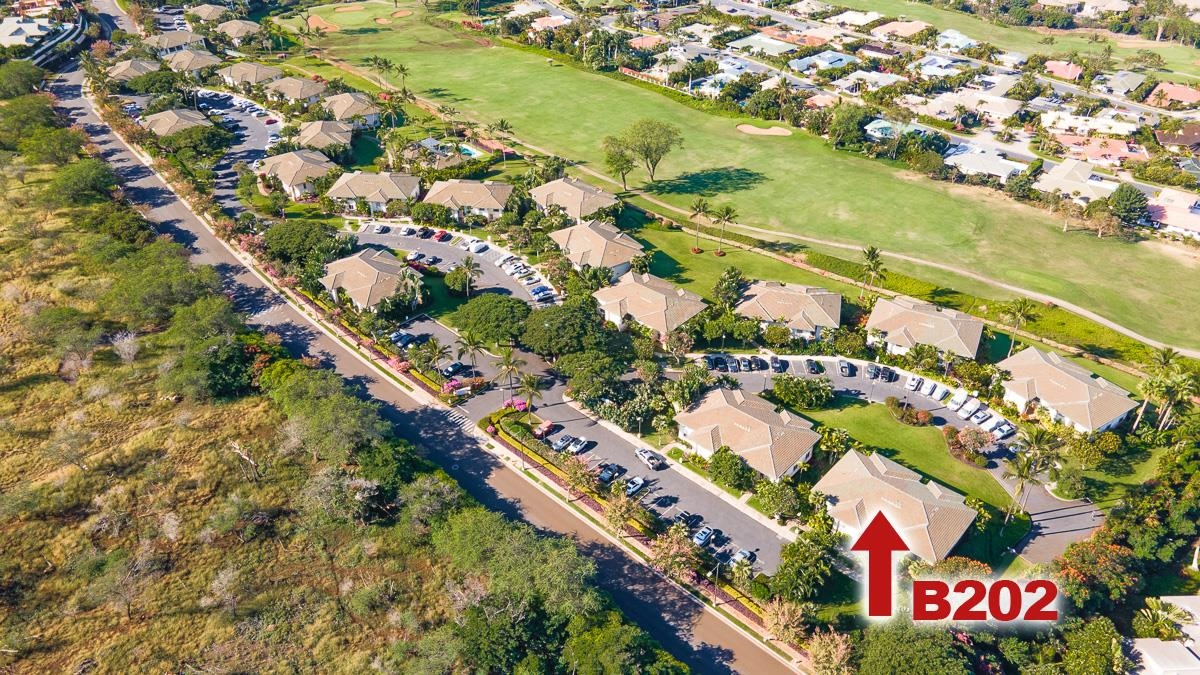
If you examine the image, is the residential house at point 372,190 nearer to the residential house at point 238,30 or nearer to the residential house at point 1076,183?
the residential house at point 238,30

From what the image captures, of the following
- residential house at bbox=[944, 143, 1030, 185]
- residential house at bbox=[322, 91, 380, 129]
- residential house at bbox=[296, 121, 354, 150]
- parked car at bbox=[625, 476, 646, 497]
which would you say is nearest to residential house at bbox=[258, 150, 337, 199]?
residential house at bbox=[296, 121, 354, 150]

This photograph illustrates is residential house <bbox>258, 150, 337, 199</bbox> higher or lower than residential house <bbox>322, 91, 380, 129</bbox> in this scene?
lower

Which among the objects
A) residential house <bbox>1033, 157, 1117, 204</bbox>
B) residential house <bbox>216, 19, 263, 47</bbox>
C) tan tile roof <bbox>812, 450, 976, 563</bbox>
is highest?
residential house <bbox>216, 19, 263, 47</bbox>

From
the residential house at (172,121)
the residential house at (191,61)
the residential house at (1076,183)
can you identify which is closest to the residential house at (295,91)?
the residential house at (172,121)

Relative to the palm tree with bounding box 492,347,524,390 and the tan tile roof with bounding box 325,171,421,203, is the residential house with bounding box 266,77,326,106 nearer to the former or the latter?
the tan tile roof with bounding box 325,171,421,203

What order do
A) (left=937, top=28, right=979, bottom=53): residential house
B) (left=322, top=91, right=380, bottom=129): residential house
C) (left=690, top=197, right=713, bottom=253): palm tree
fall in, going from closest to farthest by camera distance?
(left=690, top=197, right=713, bottom=253): palm tree < (left=322, top=91, right=380, bottom=129): residential house < (left=937, top=28, right=979, bottom=53): residential house

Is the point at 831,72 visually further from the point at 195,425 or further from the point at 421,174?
the point at 195,425

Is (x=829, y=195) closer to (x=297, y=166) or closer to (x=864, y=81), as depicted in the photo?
(x=864, y=81)
